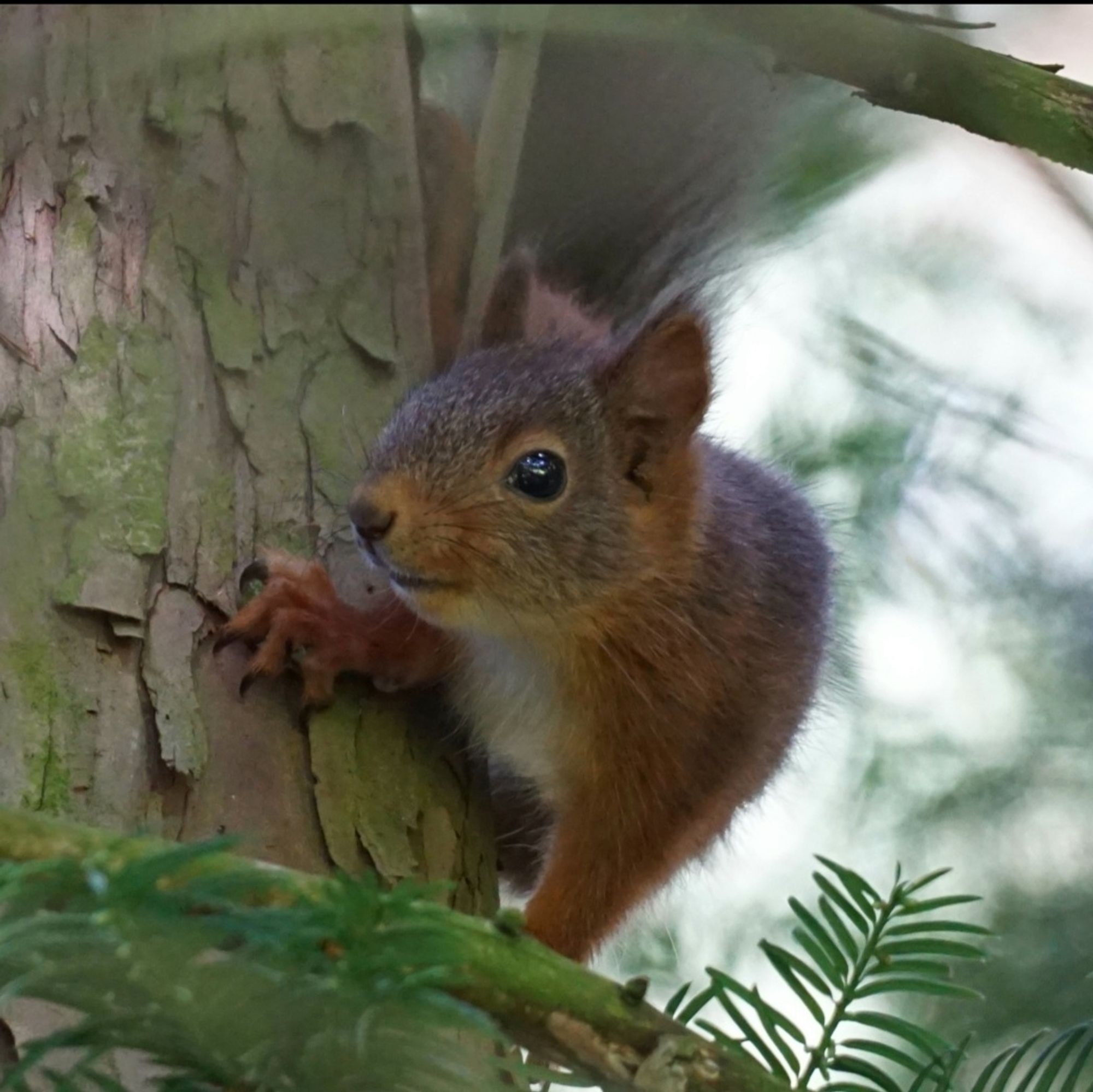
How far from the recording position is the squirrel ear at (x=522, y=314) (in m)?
2.23

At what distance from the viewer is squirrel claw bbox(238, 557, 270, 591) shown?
184 cm

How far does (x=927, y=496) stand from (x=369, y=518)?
1.51 m

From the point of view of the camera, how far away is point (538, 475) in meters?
1.97

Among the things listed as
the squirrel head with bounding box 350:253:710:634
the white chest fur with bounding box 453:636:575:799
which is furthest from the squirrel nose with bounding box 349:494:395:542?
the white chest fur with bounding box 453:636:575:799

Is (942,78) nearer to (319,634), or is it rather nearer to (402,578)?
(402,578)

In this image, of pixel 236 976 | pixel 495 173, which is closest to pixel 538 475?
pixel 495 173

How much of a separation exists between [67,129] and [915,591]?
1.86 m

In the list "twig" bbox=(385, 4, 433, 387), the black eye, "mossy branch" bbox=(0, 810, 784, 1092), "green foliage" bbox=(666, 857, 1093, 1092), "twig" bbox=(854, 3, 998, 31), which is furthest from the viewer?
"twig" bbox=(385, 4, 433, 387)

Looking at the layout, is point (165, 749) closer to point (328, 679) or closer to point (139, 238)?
point (328, 679)

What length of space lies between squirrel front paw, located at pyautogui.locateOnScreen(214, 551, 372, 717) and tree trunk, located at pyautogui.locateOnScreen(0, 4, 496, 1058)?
0.03 metres

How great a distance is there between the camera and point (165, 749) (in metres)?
1.57

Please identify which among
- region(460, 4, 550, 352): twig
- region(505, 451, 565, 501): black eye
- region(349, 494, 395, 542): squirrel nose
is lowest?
region(349, 494, 395, 542): squirrel nose

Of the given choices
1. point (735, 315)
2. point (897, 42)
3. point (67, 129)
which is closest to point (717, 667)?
point (735, 315)

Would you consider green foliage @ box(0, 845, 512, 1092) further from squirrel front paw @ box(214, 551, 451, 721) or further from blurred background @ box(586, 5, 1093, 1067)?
blurred background @ box(586, 5, 1093, 1067)
